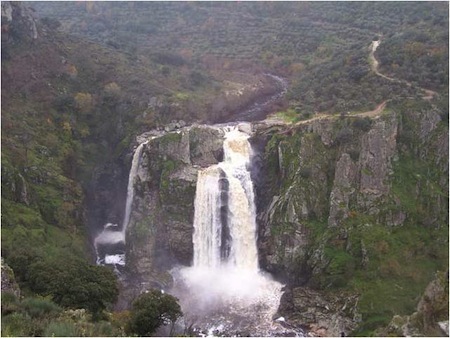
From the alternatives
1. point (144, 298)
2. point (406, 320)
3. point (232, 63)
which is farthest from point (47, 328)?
point (232, 63)

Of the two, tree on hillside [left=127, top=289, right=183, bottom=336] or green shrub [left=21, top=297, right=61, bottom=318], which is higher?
green shrub [left=21, top=297, right=61, bottom=318]

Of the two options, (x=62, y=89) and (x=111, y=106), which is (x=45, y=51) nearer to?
(x=62, y=89)

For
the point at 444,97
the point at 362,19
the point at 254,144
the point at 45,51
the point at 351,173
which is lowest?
the point at 351,173

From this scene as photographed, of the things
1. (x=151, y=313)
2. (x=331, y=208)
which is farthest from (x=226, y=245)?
(x=151, y=313)

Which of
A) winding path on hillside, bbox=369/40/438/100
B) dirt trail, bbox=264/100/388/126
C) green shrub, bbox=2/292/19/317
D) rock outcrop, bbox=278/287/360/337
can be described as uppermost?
winding path on hillside, bbox=369/40/438/100

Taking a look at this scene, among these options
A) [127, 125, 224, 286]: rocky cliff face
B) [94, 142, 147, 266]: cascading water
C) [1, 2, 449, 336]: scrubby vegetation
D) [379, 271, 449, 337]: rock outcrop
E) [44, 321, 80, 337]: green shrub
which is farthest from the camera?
[94, 142, 147, 266]: cascading water

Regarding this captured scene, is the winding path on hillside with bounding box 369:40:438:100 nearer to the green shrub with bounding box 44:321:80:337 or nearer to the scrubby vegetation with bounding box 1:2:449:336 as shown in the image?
the scrubby vegetation with bounding box 1:2:449:336

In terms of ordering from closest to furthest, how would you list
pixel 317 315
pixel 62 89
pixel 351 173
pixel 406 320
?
pixel 406 320 < pixel 317 315 < pixel 351 173 < pixel 62 89

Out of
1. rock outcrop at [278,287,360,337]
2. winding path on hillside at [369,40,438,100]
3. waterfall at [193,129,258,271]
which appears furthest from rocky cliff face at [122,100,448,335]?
winding path on hillside at [369,40,438,100]

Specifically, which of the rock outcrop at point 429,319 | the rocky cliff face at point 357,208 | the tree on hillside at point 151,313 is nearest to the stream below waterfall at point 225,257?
the rocky cliff face at point 357,208
